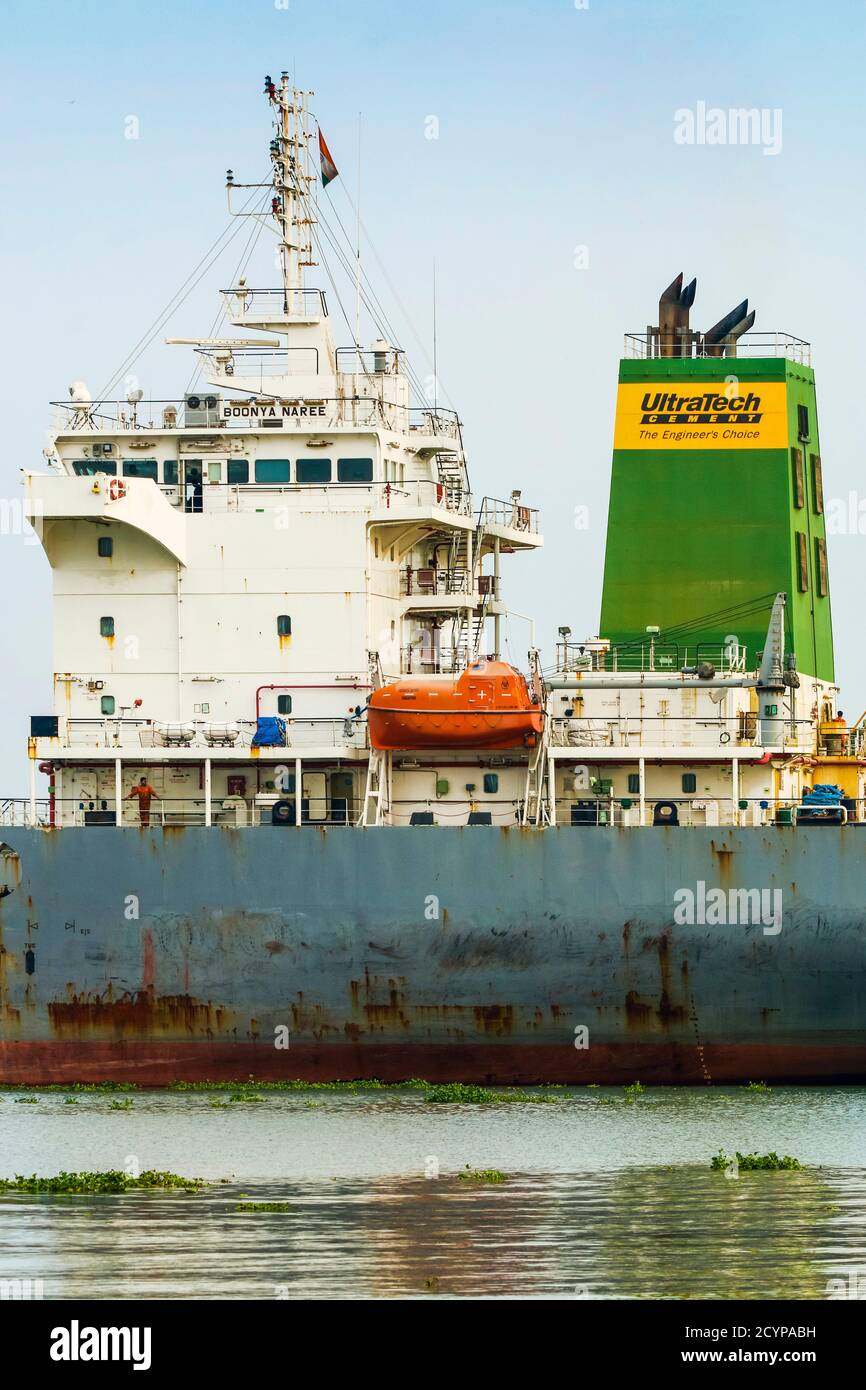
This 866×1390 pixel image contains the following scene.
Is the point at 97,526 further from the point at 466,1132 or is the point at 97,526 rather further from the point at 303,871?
the point at 466,1132

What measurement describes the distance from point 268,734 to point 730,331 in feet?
39.7

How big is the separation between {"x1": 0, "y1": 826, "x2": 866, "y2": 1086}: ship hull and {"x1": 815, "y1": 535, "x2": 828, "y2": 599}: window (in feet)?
28.6

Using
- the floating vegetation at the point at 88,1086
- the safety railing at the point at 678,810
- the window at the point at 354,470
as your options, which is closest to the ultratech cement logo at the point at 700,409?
the window at the point at 354,470

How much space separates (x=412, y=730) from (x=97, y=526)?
628cm

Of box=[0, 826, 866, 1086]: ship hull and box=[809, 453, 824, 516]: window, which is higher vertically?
box=[809, 453, 824, 516]: window

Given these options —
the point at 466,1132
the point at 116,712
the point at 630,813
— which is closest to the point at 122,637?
the point at 116,712

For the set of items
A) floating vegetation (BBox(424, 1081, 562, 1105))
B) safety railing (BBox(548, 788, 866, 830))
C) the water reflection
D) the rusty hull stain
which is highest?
safety railing (BBox(548, 788, 866, 830))

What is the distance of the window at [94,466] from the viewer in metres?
35.4

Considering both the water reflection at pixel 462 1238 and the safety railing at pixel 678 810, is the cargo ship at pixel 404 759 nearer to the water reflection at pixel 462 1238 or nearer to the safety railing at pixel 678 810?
the safety railing at pixel 678 810

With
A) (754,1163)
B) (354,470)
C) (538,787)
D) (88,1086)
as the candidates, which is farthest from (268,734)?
(754,1163)

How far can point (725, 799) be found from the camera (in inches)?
1346

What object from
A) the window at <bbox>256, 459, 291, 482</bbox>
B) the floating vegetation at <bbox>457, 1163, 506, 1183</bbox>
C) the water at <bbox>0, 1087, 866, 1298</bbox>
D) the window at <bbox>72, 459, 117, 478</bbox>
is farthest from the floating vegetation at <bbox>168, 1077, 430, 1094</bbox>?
the window at <bbox>72, 459, 117, 478</bbox>

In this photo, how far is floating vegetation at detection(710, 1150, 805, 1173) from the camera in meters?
25.8

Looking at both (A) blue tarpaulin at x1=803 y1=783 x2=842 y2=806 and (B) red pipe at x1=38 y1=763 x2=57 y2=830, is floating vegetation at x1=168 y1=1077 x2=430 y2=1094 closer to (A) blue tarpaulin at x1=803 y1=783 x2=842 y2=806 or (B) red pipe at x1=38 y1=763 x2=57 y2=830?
(B) red pipe at x1=38 y1=763 x2=57 y2=830
